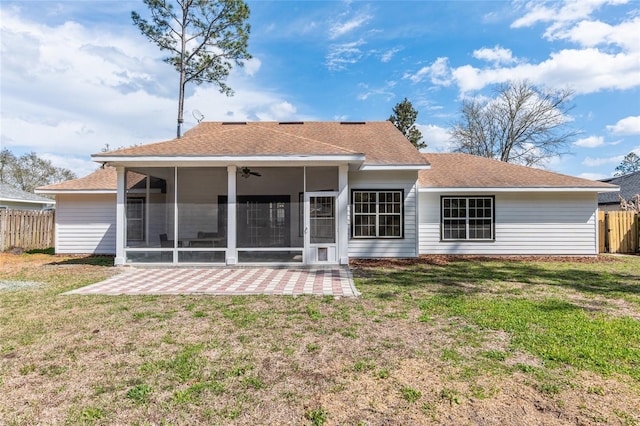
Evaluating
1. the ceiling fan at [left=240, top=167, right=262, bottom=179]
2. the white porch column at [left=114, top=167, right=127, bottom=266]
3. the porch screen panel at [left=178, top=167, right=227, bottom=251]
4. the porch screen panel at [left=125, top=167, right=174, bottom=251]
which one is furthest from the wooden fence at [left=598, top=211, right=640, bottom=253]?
the white porch column at [left=114, top=167, right=127, bottom=266]

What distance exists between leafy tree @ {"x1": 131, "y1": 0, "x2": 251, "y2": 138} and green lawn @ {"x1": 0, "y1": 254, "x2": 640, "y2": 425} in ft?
49.3

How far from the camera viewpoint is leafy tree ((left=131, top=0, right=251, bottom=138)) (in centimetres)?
1800

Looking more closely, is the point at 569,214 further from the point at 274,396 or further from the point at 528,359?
the point at 274,396

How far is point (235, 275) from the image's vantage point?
8641 mm

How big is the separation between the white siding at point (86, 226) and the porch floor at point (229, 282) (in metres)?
4.95

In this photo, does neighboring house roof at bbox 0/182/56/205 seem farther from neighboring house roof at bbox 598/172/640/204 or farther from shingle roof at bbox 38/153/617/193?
neighboring house roof at bbox 598/172/640/204

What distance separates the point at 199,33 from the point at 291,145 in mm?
13085

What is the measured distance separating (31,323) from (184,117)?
1562 centimetres

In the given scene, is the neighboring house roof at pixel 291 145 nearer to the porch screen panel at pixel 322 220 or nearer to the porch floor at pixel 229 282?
the porch screen panel at pixel 322 220

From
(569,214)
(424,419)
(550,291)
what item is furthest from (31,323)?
(569,214)

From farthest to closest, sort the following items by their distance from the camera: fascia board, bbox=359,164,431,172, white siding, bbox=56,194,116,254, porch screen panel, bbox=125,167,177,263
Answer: white siding, bbox=56,194,116,254 < fascia board, bbox=359,164,431,172 < porch screen panel, bbox=125,167,177,263

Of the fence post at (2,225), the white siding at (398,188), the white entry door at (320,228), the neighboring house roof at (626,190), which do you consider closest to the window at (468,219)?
the white siding at (398,188)

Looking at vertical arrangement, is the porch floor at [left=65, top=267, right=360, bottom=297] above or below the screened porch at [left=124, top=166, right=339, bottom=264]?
below

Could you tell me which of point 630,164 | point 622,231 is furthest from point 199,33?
point 630,164
